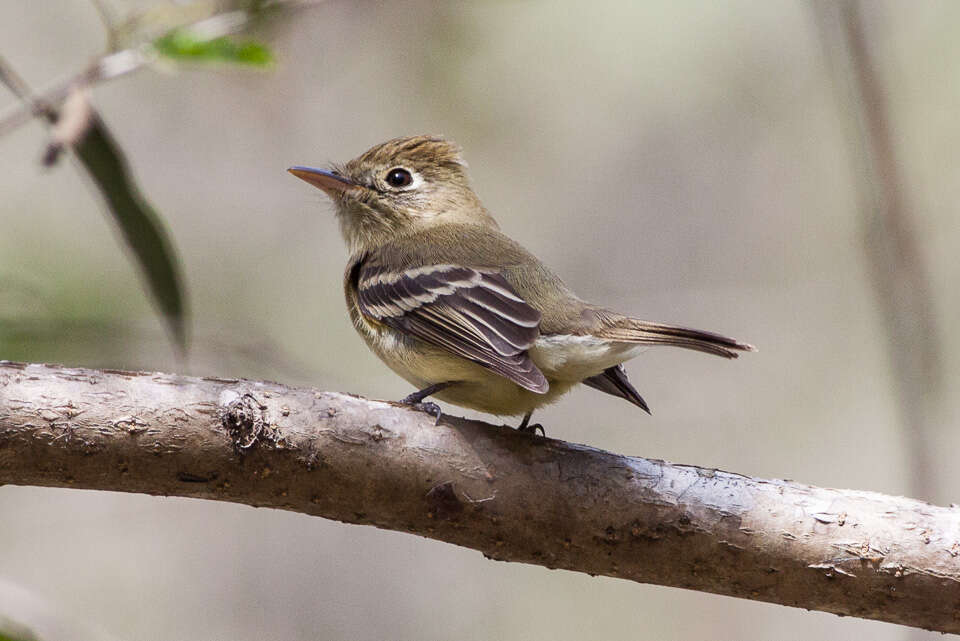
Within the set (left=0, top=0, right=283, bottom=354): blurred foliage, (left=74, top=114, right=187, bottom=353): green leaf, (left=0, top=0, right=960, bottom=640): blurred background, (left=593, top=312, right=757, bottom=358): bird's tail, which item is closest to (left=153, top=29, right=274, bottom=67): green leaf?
(left=0, top=0, right=283, bottom=354): blurred foliage

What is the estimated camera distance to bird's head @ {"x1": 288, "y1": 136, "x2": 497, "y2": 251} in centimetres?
496

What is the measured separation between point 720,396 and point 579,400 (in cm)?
123

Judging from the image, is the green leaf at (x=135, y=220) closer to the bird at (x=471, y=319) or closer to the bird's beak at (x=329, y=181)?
the bird at (x=471, y=319)

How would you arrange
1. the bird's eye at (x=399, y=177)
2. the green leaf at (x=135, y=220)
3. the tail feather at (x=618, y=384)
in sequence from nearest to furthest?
1. the green leaf at (x=135, y=220)
2. the tail feather at (x=618, y=384)
3. the bird's eye at (x=399, y=177)

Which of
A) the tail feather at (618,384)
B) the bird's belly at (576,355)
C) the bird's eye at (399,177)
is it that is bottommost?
the bird's belly at (576,355)

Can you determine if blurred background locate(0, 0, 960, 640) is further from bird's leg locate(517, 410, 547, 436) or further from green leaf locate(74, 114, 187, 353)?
bird's leg locate(517, 410, 547, 436)

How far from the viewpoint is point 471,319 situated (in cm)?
365

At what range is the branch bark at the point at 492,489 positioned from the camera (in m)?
2.74

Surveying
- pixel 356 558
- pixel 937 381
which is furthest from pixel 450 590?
pixel 937 381

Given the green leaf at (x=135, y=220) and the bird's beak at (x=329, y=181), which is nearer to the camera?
the green leaf at (x=135, y=220)

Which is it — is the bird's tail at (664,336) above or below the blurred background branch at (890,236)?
below

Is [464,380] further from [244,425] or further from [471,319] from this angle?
[244,425]

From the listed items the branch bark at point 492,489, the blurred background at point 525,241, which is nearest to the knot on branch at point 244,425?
the branch bark at point 492,489

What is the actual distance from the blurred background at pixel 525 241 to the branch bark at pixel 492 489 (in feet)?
12.4
